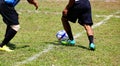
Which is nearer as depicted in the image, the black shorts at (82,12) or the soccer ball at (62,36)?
the black shorts at (82,12)

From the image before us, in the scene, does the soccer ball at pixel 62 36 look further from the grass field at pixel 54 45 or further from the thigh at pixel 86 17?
the thigh at pixel 86 17

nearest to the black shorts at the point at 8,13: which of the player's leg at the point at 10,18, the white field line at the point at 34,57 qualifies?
the player's leg at the point at 10,18

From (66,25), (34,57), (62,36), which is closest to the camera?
(34,57)

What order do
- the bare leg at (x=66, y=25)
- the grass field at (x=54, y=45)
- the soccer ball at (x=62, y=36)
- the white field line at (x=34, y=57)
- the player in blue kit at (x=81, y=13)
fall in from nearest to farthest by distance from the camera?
the white field line at (x=34, y=57) < the grass field at (x=54, y=45) < the player in blue kit at (x=81, y=13) < the bare leg at (x=66, y=25) < the soccer ball at (x=62, y=36)

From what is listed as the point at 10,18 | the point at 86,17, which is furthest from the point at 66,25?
the point at 10,18

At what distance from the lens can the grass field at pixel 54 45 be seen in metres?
7.57

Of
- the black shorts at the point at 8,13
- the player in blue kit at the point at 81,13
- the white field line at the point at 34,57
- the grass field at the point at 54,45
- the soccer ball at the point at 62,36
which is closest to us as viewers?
the white field line at the point at 34,57

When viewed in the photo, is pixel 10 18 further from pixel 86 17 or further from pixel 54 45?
pixel 86 17

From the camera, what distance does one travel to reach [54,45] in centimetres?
926

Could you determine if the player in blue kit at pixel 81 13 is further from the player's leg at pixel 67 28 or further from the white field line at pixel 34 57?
the white field line at pixel 34 57

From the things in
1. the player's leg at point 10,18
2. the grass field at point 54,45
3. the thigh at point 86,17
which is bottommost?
the grass field at point 54,45

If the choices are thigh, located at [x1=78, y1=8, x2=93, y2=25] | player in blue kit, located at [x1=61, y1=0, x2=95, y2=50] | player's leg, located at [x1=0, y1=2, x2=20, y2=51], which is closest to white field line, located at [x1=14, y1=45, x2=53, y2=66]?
player's leg, located at [x1=0, y1=2, x2=20, y2=51]

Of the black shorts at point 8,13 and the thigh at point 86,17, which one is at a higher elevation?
the black shorts at point 8,13

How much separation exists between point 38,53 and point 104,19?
21.2 ft
